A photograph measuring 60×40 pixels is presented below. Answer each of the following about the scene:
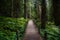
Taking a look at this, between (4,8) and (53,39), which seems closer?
(53,39)

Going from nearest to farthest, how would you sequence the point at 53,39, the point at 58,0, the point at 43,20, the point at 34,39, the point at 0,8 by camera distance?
the point at 58,0 < the point at 53,39 < the point at 34,39 < the point at 43,20 < the point at 0,8

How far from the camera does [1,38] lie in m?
10.1

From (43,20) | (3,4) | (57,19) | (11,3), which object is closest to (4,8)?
(3,4)

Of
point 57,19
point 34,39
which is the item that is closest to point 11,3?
point 34,39

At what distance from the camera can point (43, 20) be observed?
14.9 metres

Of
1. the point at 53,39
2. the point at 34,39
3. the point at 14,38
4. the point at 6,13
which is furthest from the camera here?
the point at 6,13

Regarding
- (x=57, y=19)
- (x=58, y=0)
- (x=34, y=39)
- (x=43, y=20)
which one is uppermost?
(x=58, y=0)

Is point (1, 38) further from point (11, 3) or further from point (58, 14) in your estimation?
point (11, 3)

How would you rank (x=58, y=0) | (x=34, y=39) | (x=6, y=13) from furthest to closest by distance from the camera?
(x=6, y=13)
(x=34, y=39)
(x=58, y=0)

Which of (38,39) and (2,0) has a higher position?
(2,0)

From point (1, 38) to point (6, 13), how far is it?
1868 centimetres

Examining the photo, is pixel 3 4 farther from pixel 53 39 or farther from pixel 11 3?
pixel 53 39

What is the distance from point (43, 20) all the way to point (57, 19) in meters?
9.44

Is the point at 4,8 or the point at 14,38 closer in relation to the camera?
the point at 14,38
